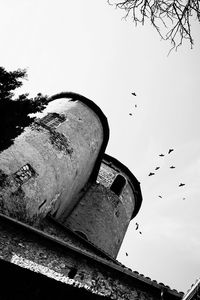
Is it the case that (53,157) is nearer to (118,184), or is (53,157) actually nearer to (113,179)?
(113,179)

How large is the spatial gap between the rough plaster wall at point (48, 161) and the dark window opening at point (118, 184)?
11.5 feet

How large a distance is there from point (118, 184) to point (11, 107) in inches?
447

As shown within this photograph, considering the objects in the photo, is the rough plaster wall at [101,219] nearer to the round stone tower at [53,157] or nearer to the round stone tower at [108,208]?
the round stone tower at [108,208]

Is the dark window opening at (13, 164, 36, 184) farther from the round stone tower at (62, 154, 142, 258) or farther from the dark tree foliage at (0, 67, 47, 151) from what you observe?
the round stone tower at (62, 154, 142, 258)

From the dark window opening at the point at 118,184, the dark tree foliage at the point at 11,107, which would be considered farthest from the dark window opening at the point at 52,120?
the dark window opening at the point at 118,184

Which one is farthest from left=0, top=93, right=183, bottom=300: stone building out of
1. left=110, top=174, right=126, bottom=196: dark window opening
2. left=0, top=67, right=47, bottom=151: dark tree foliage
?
left=0, top=67, right=47, bottom=151: dark tree foliage

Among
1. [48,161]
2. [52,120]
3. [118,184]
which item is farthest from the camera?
[118,184]

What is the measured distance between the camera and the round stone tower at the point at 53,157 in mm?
7957

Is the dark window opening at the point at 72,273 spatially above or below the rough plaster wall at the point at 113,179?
below

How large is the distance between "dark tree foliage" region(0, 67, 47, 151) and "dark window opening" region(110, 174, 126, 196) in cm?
1048

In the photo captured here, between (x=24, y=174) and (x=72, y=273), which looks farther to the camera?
(x=24, y=174)

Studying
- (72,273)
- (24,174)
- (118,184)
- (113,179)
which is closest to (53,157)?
(24,174)

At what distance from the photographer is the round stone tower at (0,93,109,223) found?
796cm

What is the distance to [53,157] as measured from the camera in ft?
32.2
